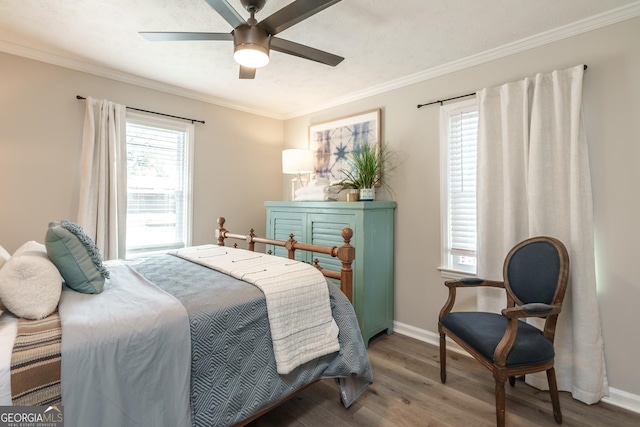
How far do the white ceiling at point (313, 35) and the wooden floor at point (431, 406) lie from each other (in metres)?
2.49

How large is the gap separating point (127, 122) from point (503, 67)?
342 cm

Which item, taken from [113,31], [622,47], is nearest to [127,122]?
[113,31]

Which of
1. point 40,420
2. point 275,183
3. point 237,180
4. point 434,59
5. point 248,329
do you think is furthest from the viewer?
point 275,183

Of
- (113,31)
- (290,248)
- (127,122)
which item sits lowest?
(290,248)

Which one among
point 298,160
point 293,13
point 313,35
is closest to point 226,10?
point 293,13

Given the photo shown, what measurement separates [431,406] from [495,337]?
2.02 ft

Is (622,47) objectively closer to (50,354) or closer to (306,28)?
(306,28)

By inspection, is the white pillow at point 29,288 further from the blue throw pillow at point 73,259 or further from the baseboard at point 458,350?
the baseboard at point 458,350

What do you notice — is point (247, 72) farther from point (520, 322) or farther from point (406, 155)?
point (520, 322)

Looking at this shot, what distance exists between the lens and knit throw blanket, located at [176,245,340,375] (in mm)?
1491

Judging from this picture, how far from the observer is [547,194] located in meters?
2.05

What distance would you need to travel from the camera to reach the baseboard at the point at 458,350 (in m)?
1.84

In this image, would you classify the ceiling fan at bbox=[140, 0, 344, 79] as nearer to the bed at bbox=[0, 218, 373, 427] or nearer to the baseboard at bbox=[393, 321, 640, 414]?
the bed at bbox=[0, 218, 373, 427]

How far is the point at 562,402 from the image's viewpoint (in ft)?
6.26
